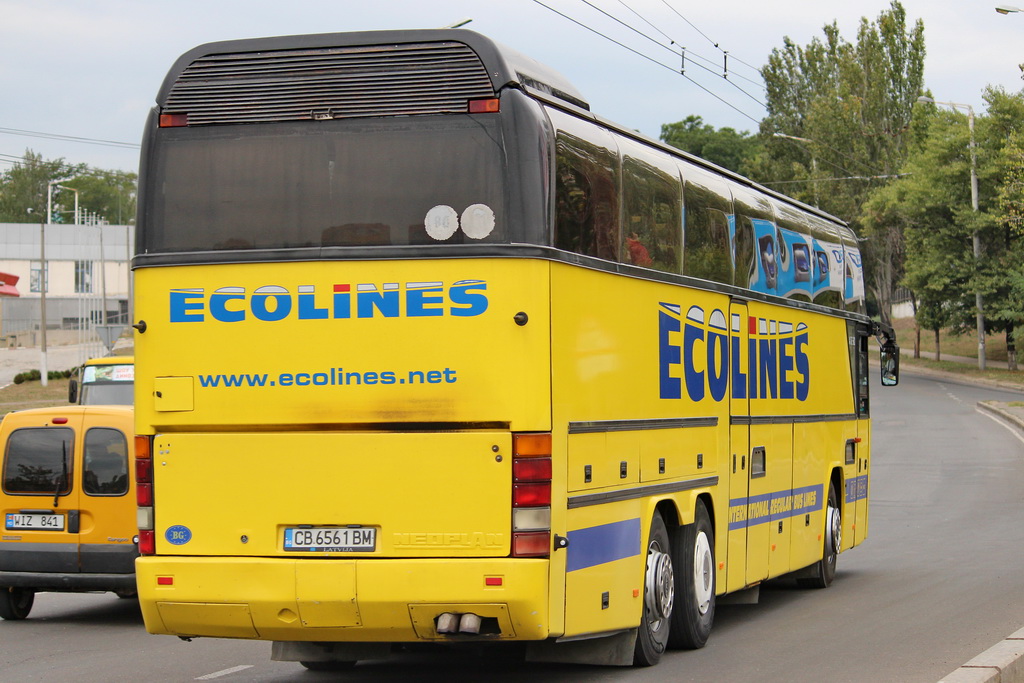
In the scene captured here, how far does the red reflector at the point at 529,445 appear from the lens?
732 centimetres

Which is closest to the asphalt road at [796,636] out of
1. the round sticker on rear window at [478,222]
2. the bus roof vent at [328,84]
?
the round sticker on rear window at [478,222]

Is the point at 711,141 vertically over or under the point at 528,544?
over

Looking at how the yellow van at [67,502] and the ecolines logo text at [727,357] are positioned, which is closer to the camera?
the ecolines logo text at [727,357]

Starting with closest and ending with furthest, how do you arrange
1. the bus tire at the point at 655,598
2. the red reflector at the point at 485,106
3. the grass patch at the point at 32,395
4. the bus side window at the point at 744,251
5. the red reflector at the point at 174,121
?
the red reflector at the point at 485,106, the red reflector at the point at 174,121, the bus tire at the point at 655,598, the bus side window at the point at 744,251, the grass patch at the point at 32,395

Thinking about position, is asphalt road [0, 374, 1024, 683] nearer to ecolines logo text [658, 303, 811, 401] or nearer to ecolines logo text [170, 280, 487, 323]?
ecolines logo text [658, 303, 811, 401]

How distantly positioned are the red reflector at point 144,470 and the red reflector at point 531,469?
82.8 inches

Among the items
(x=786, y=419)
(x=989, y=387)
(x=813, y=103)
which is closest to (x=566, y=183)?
(x=786, y=419)

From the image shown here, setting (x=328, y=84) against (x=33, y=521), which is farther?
(x=33, y=521)

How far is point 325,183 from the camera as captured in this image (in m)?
7.70

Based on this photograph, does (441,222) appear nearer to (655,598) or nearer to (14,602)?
(655,598)

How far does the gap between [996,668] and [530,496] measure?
109 inches

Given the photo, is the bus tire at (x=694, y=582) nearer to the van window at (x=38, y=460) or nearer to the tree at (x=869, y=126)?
the van window at (x=38, y=460)

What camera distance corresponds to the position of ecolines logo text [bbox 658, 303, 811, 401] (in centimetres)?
948

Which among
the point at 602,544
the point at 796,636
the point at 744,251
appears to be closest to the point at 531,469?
the point at 602,544
